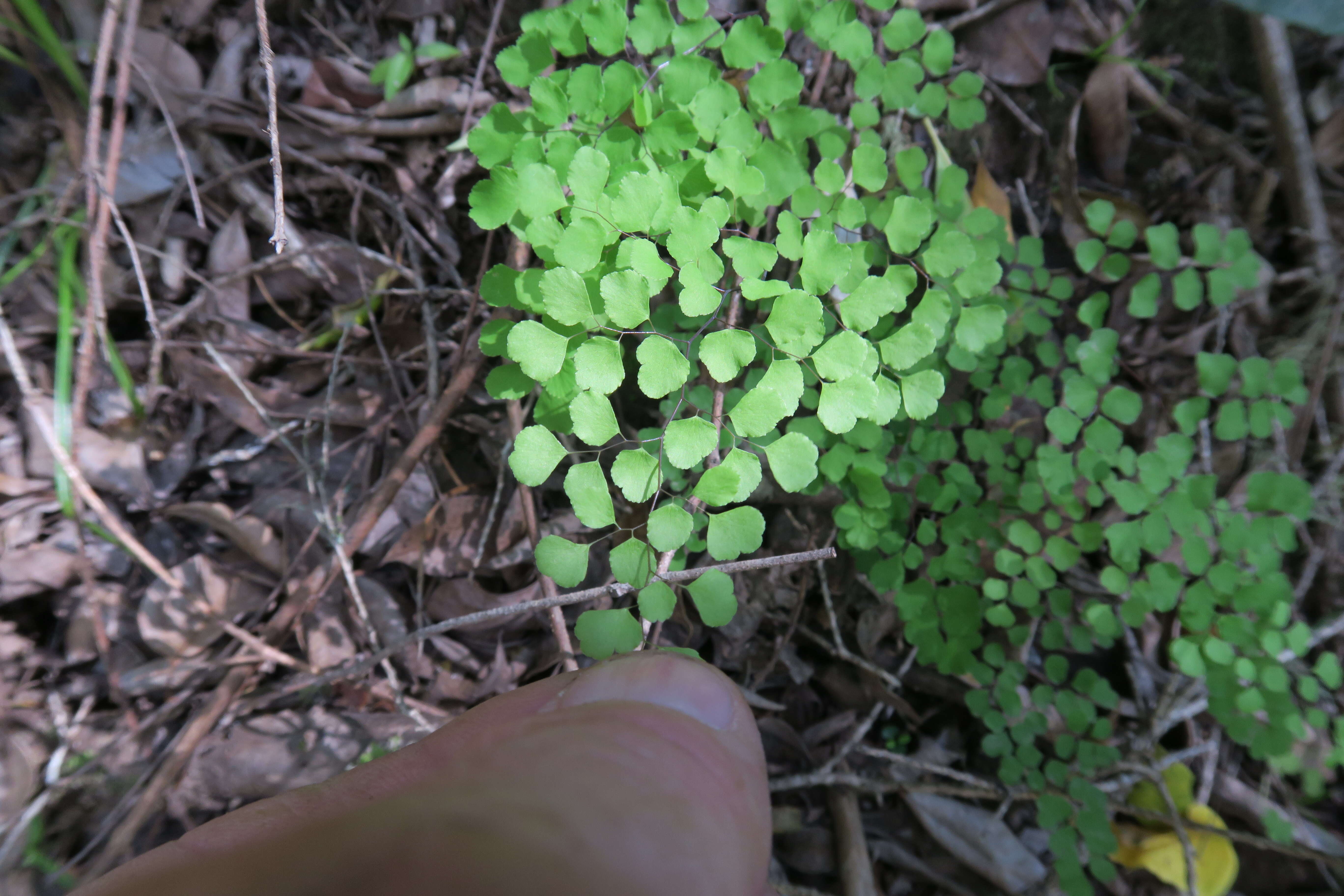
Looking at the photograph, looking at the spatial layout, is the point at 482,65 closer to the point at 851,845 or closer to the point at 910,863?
the point at 851,845

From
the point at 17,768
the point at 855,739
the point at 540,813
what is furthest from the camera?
the point at 855,739

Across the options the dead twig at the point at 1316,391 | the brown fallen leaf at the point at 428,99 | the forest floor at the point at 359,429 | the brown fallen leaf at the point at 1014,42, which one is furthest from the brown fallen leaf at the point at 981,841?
the brown fallen leaf at the point at 428,99

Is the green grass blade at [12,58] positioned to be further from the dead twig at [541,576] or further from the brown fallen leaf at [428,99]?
the dead twig at [541,576]

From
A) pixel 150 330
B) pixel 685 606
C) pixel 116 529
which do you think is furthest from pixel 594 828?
pixel 150 330

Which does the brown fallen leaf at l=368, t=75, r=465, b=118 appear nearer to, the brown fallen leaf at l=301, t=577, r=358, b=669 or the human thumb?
the brown fallen leaf at l=301, t=577, r=358, b=669

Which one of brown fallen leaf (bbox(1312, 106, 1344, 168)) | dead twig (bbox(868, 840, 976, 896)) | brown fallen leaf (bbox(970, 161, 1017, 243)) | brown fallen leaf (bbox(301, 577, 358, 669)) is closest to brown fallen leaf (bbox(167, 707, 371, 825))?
brown fallen leaf (bbox(301, 577, 358, 669))

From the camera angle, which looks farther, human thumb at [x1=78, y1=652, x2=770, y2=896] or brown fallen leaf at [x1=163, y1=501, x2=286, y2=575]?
brown fallen leaf at [x1=163, y1=501, x2=286, y2=575]

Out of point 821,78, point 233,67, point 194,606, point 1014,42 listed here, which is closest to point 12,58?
point 233,67
